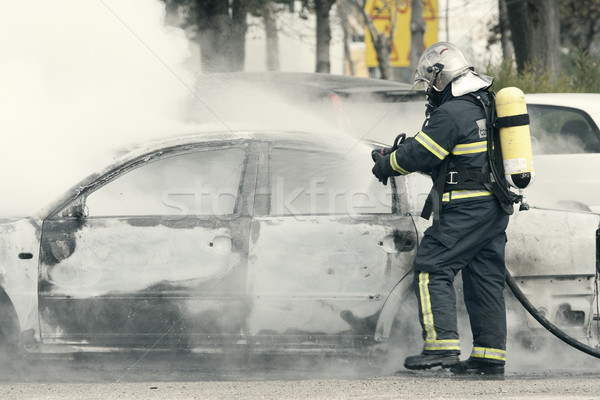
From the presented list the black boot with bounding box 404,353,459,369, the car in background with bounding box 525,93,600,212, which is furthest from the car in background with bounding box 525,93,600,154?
the black boot with bounding box 404,353,459,369

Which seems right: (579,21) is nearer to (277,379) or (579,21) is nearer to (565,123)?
(565,123)

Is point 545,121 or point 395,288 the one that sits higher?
point 545,121

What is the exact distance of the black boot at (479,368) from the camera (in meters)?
4.91

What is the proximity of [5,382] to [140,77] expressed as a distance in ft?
9.79

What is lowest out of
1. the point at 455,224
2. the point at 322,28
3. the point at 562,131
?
the point at 455,224

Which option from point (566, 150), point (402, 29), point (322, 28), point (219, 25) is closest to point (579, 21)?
point (402, 29)

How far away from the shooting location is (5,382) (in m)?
4.94

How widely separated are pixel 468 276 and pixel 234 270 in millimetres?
1283

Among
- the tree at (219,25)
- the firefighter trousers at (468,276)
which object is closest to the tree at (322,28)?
the tree at (219,25)

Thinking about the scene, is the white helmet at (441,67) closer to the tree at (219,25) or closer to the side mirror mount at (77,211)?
the side mirror mount at (77,211)

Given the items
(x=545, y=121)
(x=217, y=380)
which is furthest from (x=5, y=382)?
(x=545, y=121)

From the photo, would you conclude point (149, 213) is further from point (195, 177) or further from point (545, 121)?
point (545, 121)

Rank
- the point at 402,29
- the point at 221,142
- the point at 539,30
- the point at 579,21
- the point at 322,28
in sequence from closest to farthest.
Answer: the point at 221,142 → the point at 539,30 → the point at 322,28 → the point at 402,29 → the point at 579,21

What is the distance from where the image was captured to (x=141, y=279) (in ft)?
16.2
